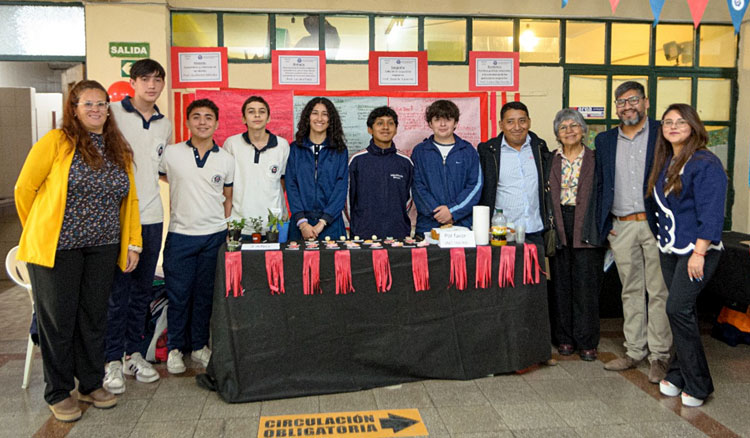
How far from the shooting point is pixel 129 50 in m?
4.29

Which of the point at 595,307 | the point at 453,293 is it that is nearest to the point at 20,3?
the point at 453,293

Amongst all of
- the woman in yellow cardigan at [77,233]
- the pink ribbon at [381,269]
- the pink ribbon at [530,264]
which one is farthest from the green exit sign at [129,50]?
the pink ribbon at [530,264]

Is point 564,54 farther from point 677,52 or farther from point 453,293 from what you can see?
point 453,293

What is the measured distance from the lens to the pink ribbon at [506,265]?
10.4 feet

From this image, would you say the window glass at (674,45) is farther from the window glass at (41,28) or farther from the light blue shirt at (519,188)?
the window glass at (41,28)

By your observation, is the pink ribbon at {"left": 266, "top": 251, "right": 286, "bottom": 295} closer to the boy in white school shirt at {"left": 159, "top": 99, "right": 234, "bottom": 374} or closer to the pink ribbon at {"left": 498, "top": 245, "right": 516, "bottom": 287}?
the boy in white school shirt at {"left": 159, "top": 99, "right": 234, "bottom": 374}

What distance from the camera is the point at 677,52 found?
4863 mm

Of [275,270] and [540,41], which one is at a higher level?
[540,41]

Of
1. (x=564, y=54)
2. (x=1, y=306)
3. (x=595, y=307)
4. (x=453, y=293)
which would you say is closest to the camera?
(x=453, y=293)

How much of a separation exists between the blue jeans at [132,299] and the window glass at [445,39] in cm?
262

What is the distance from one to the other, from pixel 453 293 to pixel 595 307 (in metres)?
1.11

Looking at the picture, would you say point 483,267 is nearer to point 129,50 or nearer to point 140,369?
point 140,369

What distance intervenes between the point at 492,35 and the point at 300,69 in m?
1.60

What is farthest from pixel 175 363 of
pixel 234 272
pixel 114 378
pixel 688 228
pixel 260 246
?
pixel 688 228
